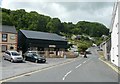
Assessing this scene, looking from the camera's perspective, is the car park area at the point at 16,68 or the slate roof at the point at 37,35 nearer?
the car park area at the point at 16,68

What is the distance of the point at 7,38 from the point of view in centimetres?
5353

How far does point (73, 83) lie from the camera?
1566cm

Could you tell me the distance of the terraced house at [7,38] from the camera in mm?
52688

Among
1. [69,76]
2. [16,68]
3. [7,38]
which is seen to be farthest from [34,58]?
[69,76]

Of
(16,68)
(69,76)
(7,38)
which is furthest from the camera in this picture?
(7,38)

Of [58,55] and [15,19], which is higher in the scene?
[15,19]

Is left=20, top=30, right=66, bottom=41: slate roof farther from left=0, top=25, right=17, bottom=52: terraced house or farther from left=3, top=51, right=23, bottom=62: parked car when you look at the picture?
left=3, top=51, right=23, bottom=62: parked car

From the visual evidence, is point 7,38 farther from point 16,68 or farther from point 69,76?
point 69,76

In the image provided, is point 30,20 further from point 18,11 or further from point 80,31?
point 80,31

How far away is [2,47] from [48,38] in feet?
66.9

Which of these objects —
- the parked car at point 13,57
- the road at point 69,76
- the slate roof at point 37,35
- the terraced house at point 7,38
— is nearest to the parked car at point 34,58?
the parked car at point 13,57

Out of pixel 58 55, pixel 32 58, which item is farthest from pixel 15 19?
pixel 32 58

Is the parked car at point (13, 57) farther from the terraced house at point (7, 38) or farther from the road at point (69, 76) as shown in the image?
the road at point (69, 76)

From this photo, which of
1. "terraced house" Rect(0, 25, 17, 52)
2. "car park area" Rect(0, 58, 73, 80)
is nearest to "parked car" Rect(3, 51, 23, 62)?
"car park area" Rect(0, 58, 73, 80)
